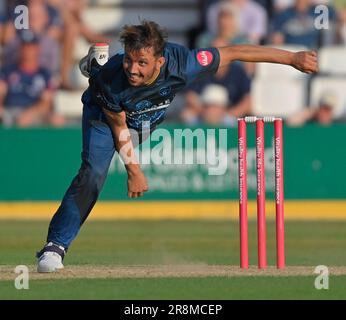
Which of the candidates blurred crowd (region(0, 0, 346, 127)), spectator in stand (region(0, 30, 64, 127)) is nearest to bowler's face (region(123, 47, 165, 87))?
blurred crowd (region(0, 0, 346, 127))

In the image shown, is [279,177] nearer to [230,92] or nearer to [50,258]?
[50,258]

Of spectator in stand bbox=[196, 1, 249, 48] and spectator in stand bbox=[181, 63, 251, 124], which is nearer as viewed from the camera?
spectator in stand bbox=[181, 63, 251, 124]

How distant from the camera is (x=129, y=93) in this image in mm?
8961

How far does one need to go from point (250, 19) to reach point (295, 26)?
625mm

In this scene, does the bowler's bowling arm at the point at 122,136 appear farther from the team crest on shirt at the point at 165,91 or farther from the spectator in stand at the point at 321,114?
the spectator in stand at the point at 321,114

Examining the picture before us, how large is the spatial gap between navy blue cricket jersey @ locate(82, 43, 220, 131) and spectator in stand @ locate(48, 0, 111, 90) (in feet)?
27.4

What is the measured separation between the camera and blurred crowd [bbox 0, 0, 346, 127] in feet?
55.2

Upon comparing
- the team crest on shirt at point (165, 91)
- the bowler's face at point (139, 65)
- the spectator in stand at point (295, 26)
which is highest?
the spectator in stand at point (295, 26)

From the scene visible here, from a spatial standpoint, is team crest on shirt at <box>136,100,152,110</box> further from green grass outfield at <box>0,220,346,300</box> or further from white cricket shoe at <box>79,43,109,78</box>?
green grass outfield at <box>0,220,346,300</box>

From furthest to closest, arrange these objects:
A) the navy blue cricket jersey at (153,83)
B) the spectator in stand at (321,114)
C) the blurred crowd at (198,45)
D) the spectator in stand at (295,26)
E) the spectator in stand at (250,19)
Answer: the spectator in stand at (250,19) → the spectator in stand at (295,26) → the blurred crowd at (198,45) → the spectator in stand at (321,114) → the navy blue cricket jersey at (153,83)

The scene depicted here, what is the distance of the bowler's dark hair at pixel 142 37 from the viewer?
870 centimetres

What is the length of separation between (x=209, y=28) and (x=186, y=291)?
978cm

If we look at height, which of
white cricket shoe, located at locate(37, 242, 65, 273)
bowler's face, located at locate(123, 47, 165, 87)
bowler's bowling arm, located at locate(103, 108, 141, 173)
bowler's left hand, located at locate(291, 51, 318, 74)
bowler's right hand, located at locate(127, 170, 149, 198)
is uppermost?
bowler's left hand, located at locate(291, 51, 318, 74)

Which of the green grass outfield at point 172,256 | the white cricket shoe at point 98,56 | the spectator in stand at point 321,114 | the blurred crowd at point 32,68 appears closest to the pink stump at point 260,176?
the green grass outfield at point 172,256
